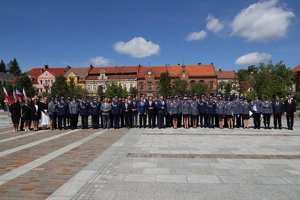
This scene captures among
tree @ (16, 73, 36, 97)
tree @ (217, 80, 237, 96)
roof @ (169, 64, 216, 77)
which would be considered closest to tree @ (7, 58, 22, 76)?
tree @ (16, 73, 36, 97)

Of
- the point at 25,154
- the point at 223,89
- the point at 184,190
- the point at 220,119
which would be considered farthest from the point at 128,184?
the point at 223,89

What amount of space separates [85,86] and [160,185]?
60642mm

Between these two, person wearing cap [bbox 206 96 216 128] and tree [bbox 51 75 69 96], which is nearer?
person wearing cap [bbox 206 96 216 128]

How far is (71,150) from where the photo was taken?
7148 mm

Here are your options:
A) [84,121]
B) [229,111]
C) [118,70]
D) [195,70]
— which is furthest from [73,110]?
[195,70]

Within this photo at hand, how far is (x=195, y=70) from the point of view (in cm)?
5984

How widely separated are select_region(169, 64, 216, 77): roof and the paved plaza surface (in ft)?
171

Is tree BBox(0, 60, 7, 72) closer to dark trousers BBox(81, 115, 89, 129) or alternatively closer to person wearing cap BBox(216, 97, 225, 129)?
dark trousers BBox(81, 115, 89, 129)

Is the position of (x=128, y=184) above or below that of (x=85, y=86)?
below

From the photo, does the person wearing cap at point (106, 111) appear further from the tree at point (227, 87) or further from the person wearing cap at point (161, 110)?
the tree at point (227, 87)

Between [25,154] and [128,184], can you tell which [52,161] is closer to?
[25,154]

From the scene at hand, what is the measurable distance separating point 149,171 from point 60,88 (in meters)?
48.4

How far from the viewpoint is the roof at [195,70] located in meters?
58.4

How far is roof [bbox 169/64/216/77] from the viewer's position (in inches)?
2301
